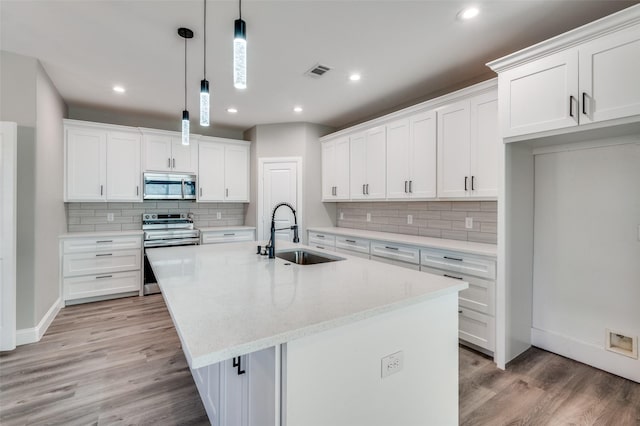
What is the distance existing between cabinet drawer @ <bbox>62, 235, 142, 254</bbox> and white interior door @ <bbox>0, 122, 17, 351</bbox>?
1.22m

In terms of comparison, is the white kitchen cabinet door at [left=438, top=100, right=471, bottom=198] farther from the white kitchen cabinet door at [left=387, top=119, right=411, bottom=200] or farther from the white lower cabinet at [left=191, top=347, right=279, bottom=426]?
the white lower cabinet at [left=191, top=347, right=279, bottom=426]

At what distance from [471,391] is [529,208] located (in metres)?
1.64

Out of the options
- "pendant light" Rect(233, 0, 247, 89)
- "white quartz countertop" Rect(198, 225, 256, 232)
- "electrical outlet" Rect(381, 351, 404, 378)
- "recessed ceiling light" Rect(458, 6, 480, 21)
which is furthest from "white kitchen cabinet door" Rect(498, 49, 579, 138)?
"white quartz countertop" Rect(198, 225, 256, 232)

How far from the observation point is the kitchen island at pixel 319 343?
3.55ft

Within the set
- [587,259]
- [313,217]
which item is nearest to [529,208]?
[587,259]

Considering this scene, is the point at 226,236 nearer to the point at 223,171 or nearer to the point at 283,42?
the point at 223,171

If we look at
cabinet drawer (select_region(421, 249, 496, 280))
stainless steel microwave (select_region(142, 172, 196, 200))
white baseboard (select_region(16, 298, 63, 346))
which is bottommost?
white baseboard (select_region(16, 298, 63, 346))

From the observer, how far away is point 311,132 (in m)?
5.07

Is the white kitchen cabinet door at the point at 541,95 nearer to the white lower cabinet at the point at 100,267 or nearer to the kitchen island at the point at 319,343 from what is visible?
the kitchen island at the point at 319,343

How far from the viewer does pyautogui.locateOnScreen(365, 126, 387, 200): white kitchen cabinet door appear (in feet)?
13.0

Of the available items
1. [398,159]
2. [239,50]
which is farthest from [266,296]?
[398,159]

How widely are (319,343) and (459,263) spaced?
2.08 m

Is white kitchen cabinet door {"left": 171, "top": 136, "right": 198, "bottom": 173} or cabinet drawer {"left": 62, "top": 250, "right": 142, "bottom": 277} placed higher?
white kitchen cabinet door {"left": 171, "top": 136, "right": 198, "bottom": 173}

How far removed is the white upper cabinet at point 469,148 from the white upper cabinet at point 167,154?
370 centimetres
